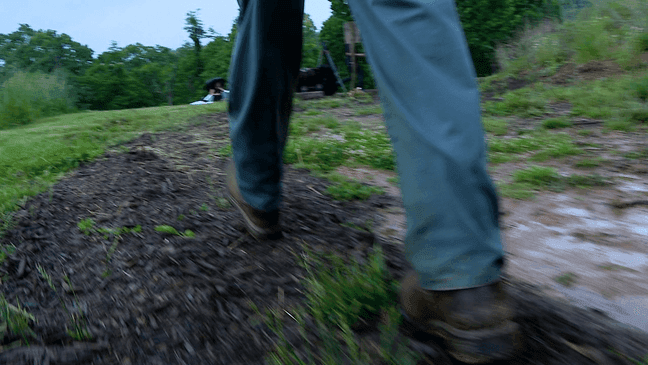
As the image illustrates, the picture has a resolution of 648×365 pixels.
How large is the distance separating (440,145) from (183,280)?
111 cm

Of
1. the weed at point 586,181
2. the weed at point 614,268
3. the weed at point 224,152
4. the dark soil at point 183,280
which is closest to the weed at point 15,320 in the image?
the dark soil at point 183,280

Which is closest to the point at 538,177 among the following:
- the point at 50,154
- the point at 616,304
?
the point at 616,304

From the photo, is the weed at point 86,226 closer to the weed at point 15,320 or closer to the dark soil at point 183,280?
the dark soil at point 183,280

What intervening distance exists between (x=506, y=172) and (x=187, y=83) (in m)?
48.6

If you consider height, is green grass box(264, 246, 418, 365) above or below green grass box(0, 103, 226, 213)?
above

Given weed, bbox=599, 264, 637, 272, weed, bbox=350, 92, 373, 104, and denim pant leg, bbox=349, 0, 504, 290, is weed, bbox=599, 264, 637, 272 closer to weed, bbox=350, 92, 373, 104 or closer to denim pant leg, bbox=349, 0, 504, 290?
denim pant leg, bbox=349, 0, 504, 290

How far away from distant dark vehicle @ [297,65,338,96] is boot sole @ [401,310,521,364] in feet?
43.0

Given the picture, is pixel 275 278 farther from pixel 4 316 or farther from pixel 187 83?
pixel 187 83

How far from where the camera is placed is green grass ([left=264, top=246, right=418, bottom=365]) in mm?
1180

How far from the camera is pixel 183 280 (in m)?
1.70

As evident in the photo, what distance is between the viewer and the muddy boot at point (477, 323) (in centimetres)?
108

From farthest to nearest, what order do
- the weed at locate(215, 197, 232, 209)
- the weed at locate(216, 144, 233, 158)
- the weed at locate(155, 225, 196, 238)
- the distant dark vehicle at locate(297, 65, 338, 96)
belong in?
the distant dark vehicle at locate(297, 65, 338, 96)
the weed at locate(216, 144, 233, 158)
the weed at locate(215, 197, 232, 209)
the weed at locate(155, 225, 196, 238)

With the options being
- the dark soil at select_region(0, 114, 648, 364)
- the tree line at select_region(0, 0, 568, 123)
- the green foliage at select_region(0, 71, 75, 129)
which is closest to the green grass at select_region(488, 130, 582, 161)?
the dark soil at select_region(0, 114, 648, 364)

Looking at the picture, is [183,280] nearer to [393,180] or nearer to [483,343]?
[483,343]
